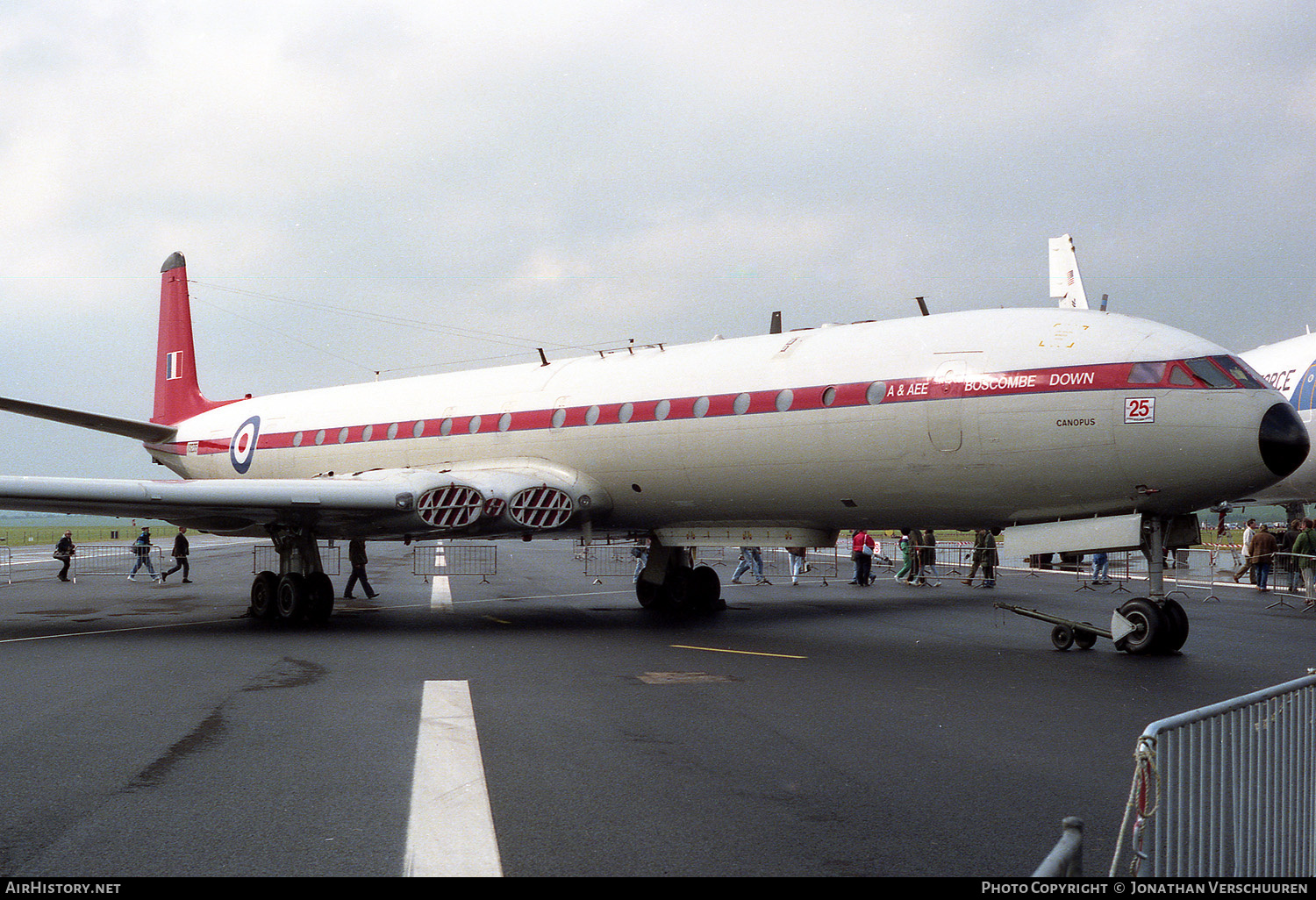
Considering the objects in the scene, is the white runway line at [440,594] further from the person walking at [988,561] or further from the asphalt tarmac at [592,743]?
the person walking at [988,561]

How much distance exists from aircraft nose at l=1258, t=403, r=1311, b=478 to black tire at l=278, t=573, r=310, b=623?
11989 millimetres

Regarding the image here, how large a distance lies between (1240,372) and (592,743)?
7.62 m

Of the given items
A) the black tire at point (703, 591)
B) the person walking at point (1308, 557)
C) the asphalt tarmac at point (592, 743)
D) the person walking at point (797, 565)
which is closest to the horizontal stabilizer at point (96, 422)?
the asphalt tarmac at point (592, 743)

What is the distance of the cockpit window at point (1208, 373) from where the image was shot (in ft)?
32.4

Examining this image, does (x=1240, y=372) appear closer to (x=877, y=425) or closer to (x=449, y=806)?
(x=877, y=425)

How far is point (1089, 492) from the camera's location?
10336mm

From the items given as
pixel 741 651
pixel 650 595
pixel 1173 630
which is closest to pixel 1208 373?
pixel 1173 630

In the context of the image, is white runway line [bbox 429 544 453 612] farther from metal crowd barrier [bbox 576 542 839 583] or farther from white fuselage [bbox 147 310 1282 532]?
metal crowd barrier [bbox 576 542 839 583]

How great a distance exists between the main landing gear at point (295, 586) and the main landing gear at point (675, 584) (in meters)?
4.93

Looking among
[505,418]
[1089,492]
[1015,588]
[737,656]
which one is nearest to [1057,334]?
[1089,492]

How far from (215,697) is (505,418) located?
7.02 m

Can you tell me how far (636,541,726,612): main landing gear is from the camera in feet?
53.8

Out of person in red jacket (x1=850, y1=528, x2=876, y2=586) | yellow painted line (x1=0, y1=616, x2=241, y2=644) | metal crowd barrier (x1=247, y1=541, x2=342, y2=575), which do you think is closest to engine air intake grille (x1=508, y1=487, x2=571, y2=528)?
yellow painted line (x1=0, y1=616, x2=241, y2=644)
